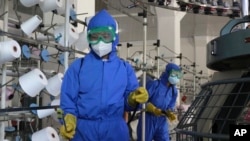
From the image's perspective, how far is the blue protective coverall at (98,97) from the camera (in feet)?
6.93

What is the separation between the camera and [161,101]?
4.17m

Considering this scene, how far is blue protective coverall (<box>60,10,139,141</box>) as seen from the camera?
2.11 metres

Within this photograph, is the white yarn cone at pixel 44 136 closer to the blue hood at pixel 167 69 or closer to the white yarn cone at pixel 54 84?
the white yarn cone at pixel 54 84

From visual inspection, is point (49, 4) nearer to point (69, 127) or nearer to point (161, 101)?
point (69, 127)

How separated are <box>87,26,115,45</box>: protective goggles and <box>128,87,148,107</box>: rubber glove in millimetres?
398

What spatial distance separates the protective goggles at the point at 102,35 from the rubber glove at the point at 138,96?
0.40m

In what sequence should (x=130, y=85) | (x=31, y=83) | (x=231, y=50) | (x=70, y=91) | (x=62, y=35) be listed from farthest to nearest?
(x=62, y=35)
(x=31, y=83)
(x=130, y=85)
(x=70, y=91)
(x=231, y=50)

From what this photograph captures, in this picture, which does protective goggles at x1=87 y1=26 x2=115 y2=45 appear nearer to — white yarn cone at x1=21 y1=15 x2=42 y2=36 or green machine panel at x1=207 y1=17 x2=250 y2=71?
white yarn cone at x1=21 y1=15 x2=42 y2=36

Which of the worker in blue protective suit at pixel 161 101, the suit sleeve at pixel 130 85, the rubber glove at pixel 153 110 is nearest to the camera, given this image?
the suit sleeve at pixel 130 85

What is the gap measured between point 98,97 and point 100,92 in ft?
0.11

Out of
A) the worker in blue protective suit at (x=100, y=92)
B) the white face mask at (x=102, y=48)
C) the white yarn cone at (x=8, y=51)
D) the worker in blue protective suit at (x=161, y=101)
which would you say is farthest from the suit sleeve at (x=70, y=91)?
the worker in blue protective suit at (x=161, y=101)

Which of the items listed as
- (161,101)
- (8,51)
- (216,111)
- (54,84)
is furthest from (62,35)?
(216,111)

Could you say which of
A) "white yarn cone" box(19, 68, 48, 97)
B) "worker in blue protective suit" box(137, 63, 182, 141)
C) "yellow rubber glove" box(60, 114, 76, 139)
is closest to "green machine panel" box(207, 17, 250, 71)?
"yellow rubber glove" box(60, 114, 76, 139)

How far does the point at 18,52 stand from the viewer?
93.3 inches
